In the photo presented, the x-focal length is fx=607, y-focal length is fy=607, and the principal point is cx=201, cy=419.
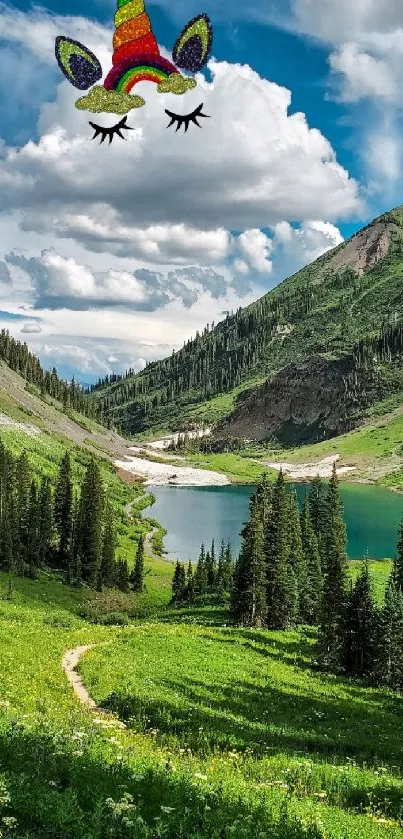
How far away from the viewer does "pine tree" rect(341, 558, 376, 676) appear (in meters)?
41.9

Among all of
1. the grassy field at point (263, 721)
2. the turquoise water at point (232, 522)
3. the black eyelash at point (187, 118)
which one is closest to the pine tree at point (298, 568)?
the grassy field at point (263, 721)

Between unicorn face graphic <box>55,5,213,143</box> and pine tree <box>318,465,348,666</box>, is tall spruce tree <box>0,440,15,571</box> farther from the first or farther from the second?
unicorn face graphic <box>55,5,213,143</box>

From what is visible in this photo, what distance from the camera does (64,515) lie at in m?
97.8

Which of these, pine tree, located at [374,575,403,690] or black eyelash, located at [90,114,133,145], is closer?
black eyelash, located at [90,114,133,145]

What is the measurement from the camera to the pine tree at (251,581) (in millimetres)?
58594

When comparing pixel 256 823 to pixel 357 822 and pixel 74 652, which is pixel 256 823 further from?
pixel 74 652

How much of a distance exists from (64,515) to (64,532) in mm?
2832

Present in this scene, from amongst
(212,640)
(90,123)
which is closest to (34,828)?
(90,123)

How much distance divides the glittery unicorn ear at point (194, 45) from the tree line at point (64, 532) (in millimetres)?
68181

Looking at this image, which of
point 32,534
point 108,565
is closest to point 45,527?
point 32,534

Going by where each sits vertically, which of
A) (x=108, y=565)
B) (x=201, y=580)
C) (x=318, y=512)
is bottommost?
(x=201, y=580)

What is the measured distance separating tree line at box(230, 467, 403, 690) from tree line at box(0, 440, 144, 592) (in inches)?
1138

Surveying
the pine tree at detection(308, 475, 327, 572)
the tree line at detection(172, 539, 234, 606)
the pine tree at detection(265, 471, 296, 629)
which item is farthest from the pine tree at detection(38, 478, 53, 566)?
the pine tree at detection(308, 475, 327, 572)

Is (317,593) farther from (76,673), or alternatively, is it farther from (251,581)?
(76,673)
